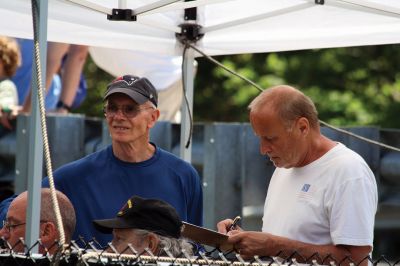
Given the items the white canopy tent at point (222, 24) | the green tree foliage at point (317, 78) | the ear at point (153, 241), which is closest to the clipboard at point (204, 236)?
the ear at point (153, 241)

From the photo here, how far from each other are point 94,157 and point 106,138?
1891 millimetres

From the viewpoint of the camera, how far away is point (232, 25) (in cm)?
652

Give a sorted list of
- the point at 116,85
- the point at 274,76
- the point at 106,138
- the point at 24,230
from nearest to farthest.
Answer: the point at 24,230 → the point at 116,85 → the point at 106,138 → the point at 274,76

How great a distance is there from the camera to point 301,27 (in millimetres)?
6504

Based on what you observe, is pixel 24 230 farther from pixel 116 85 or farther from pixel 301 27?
pixel 301 27

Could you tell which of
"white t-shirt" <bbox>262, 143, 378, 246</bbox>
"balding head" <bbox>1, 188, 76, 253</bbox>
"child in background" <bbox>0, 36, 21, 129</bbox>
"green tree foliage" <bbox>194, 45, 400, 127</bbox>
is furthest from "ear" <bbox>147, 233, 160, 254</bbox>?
"green tree foliage" <bbox>194, 45, 400, 127</bbox>

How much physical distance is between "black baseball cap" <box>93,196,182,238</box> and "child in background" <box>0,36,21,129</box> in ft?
12.4

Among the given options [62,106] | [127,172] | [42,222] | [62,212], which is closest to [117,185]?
[127,172]

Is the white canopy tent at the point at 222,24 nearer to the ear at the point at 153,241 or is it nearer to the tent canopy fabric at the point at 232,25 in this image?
the tent canopy fabric at the point at 232,25

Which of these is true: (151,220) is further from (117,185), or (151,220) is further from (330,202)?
(117,185)

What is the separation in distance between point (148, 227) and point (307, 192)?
0.85 meters

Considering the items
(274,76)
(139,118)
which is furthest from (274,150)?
(274,76)

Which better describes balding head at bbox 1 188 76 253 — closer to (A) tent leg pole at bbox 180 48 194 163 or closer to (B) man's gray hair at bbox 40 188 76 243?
(B) man's gray hair at bbox 40 188 76 243

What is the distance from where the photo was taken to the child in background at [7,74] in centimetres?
835
